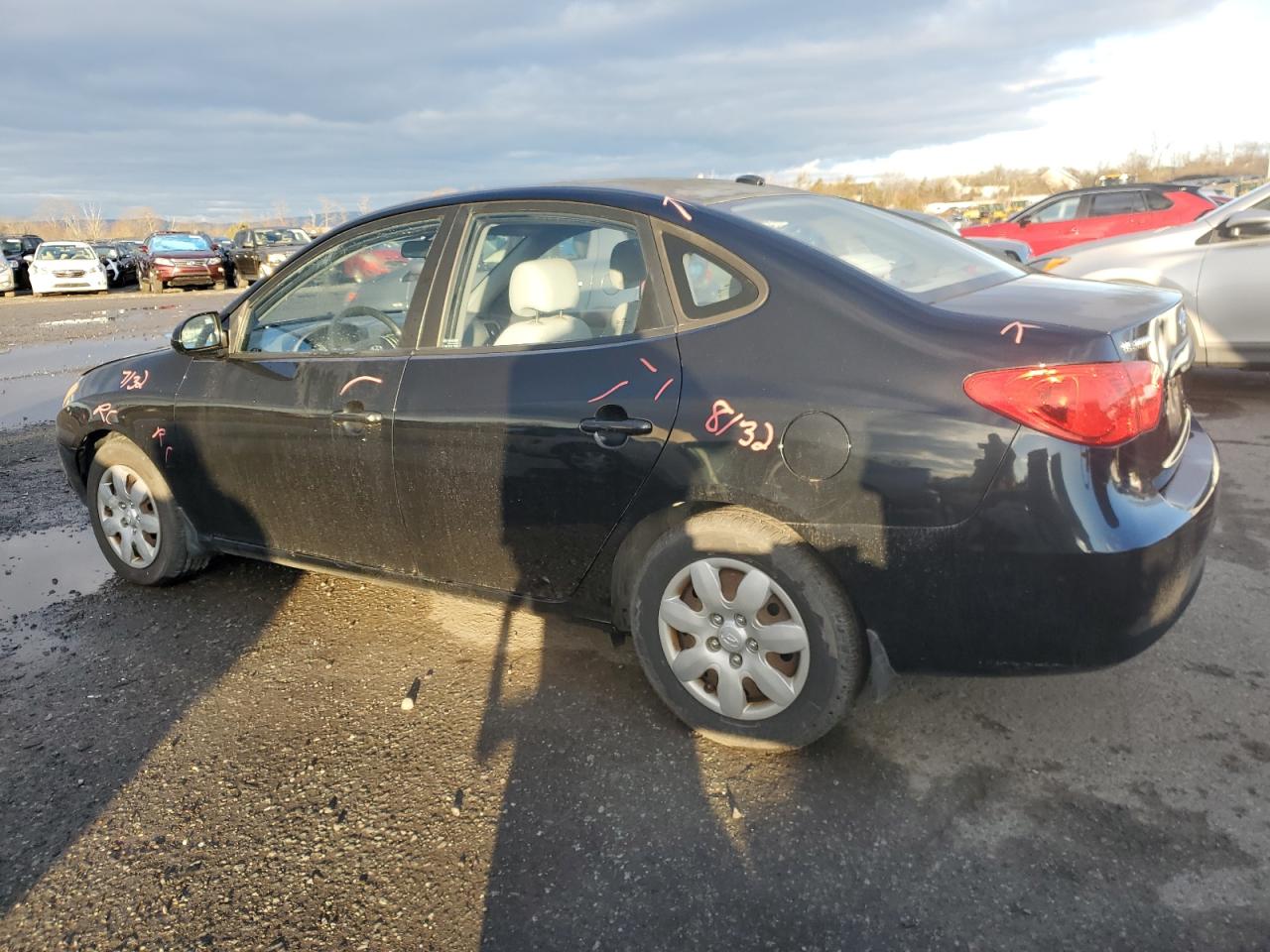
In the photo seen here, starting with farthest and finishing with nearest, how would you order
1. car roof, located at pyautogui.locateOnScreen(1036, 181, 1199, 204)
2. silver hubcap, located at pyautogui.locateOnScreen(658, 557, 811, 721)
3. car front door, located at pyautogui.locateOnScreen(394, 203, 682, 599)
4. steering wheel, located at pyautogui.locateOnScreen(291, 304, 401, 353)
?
car roof, located at pyautogui.locateOnScreen(1036, 181, 1199, 204) → steering wheel, located at pyautogui.locateOnScreen(291, 304, 401, 353) → car front door, located at pyautogui.locateOnScreen(394, 203, 682, 599) → silver hubcap, located at pyautogui.locateOnScreen(658, 557, 811, 721)

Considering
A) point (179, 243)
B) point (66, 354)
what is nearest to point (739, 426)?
point (66, 354)

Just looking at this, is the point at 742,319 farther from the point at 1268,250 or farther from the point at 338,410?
the point at 1268,250

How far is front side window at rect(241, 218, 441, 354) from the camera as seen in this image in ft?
10.8

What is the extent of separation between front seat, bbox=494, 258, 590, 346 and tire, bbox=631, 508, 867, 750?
31.2 inches

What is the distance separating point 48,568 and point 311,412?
2226 mm

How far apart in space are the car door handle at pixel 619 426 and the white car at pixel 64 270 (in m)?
25.0

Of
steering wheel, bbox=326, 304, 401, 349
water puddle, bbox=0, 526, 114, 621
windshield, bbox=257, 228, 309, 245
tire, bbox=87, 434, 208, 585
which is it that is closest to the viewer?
steering wheel, bbox=326, 304, 401, 349

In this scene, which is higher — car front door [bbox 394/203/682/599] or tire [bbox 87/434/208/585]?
car front door [bbox 394/203/682/599]

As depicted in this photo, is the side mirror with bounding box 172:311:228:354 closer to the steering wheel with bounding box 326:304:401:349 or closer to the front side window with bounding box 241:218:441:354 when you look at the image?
the front side window with bounding box 241:218:441:354

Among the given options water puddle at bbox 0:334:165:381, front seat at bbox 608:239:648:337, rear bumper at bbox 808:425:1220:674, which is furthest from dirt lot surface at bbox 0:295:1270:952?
water puddle at bbox 0:334:165:381

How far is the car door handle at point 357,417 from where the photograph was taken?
10.4ft

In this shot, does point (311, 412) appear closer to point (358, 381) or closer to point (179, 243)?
point (358, 381)

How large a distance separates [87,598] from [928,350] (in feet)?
12.6

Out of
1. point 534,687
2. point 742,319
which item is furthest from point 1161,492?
point 534,687
